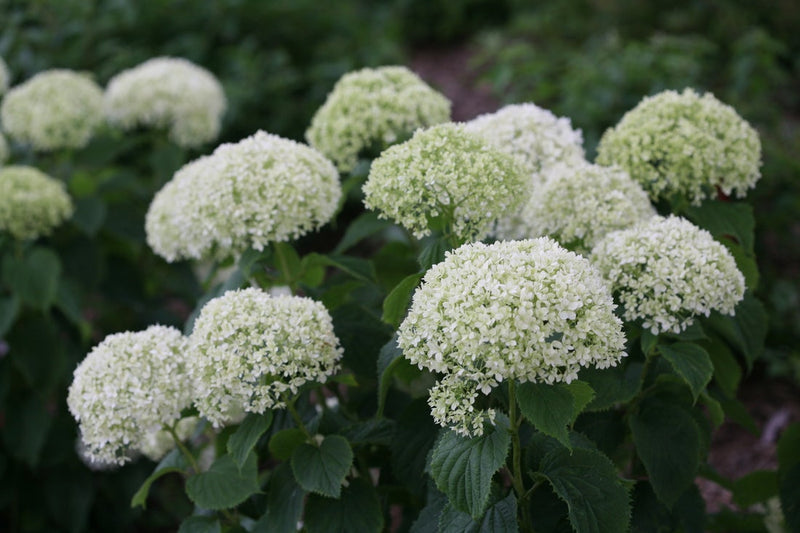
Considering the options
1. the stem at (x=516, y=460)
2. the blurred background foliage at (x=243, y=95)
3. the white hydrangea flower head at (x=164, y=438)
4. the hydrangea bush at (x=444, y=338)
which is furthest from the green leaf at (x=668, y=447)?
the white hydrangea flower head at (x=164, y=438)

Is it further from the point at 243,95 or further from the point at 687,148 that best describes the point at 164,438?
the point at 243,95

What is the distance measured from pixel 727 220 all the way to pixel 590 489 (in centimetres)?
102

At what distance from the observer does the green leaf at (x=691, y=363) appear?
1.93 metres

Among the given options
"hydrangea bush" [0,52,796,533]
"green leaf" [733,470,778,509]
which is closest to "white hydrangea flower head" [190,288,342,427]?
"hydrangea bush" [0,52,796,533]

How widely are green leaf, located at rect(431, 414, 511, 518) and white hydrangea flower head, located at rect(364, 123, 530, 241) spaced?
1.76 feet

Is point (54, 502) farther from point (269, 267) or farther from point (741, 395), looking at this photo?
point (741, 395)

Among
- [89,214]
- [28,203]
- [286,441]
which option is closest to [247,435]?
[286,441]

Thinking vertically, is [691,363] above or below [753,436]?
above

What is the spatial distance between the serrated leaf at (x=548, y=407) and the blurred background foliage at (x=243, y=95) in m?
1.44

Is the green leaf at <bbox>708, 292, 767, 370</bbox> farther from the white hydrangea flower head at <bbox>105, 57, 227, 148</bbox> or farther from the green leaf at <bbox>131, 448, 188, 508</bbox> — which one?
the white hydrangea flower head at <bbox>105, 57, 227, 148</bbox>

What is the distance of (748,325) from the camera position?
7.55ft

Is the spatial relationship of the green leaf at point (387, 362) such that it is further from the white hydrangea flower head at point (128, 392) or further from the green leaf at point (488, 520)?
the white hydrangea flower head at point (128, 392)

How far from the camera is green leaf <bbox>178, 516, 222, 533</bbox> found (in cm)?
224

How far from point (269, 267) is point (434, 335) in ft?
3.70
